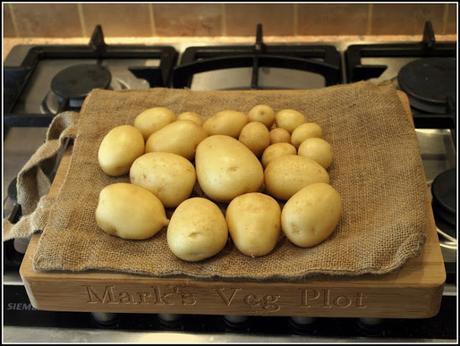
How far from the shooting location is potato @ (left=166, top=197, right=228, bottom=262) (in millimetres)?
563

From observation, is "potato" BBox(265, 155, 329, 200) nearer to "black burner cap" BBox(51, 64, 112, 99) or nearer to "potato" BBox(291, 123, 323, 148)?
"potato" BBox(291, 123, 323, 148)

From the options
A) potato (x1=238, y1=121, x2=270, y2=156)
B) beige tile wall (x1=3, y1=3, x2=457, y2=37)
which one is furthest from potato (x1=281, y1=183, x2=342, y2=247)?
beige tile wall (x1=3, y1=3, x2=457, y2=37)

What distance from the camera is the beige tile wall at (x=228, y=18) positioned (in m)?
0.97

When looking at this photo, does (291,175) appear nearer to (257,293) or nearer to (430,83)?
(257,293)

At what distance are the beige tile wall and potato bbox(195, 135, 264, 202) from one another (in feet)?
1.35

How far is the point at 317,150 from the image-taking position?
2.14ft

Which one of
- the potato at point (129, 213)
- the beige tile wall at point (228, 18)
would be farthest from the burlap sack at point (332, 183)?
the beige tile wall at point (228, 18)

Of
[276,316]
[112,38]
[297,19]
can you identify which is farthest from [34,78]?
[276,316]

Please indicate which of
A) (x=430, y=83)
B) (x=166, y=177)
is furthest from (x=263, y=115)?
(x=430, y=83)

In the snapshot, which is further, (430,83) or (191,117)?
(430,83)

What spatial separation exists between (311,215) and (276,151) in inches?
4.5

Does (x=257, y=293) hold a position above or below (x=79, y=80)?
below

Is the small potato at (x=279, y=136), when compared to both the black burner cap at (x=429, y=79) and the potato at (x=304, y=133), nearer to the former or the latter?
the potato at (x=304, y=133)

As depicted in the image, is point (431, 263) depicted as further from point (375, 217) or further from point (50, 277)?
point (50, 277)
